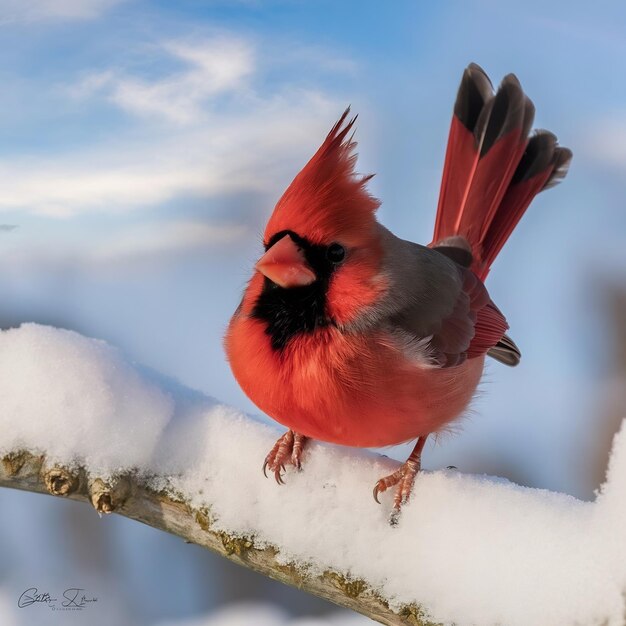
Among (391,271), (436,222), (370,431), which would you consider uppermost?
(436,222)

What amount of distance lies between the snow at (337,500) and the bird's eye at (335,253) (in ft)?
1.17

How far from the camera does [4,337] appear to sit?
1505 mm

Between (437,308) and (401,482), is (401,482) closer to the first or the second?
(401,482)

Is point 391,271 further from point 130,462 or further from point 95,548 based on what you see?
point 95,548

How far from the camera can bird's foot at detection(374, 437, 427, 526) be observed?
1363 millimetres

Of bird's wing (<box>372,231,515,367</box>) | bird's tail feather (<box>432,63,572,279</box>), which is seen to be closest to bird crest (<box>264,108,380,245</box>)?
bird's wing (<box>372,231,515,367</box>)

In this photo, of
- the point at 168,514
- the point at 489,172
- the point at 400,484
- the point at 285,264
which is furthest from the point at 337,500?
the point at 489,172

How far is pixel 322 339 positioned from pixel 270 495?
0.93 ft

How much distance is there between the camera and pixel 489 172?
2049 millimetres

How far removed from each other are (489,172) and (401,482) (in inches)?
37.4

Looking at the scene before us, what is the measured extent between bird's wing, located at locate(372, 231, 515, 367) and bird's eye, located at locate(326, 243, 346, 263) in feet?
0.39

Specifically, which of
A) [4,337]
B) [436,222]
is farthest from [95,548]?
[436,222]

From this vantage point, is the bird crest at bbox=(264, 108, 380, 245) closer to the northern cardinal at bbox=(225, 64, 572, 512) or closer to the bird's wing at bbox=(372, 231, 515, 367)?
the northern cardinal at bbox=(225, 64, 572, 512)

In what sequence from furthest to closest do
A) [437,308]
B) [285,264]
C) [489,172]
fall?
[489,172] < [437,308] < [285,264]
